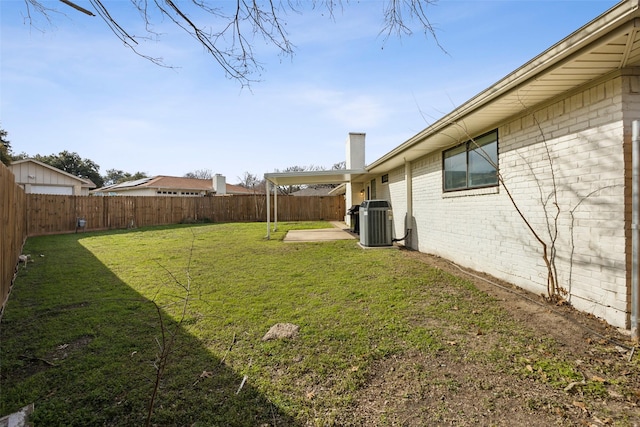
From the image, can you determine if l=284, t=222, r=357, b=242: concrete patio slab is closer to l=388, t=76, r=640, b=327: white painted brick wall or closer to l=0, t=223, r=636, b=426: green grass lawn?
l=0, t=223, r=636, b=426: green grass lawn

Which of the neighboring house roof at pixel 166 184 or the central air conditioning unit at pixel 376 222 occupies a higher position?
the neighboring house roof at pixel 166 184

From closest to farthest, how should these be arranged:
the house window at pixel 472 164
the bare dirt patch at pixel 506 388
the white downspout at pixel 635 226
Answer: the bare dirt patch at pixel 506 388
the white downspout at pixel 635 226
the house window at pixel 472 164

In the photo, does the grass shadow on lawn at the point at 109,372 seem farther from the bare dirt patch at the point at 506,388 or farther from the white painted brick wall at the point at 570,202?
the white painted brick wall at the point at 570,202

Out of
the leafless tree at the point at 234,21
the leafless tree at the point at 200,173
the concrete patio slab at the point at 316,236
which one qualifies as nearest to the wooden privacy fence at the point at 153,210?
the concrete patio slab at the point at 316,236

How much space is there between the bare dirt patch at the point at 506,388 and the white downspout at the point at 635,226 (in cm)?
22

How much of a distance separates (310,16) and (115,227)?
17.6 metres

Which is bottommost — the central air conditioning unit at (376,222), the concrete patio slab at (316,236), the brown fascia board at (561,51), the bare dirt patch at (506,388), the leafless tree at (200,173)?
the bare dirt patch at (506,388)

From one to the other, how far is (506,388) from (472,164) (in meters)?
4.67

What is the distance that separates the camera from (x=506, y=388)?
2.34 m

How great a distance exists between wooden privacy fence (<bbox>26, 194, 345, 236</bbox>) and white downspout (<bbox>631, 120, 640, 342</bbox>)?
1772 cm

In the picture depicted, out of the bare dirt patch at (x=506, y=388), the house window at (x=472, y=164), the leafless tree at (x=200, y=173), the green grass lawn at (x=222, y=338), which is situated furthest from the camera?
the leafless tree at (x=200, y=173)

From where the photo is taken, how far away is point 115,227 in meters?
16.4

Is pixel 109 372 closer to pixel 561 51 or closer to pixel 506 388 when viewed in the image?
pixel 506 388

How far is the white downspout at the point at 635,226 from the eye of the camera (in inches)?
116
